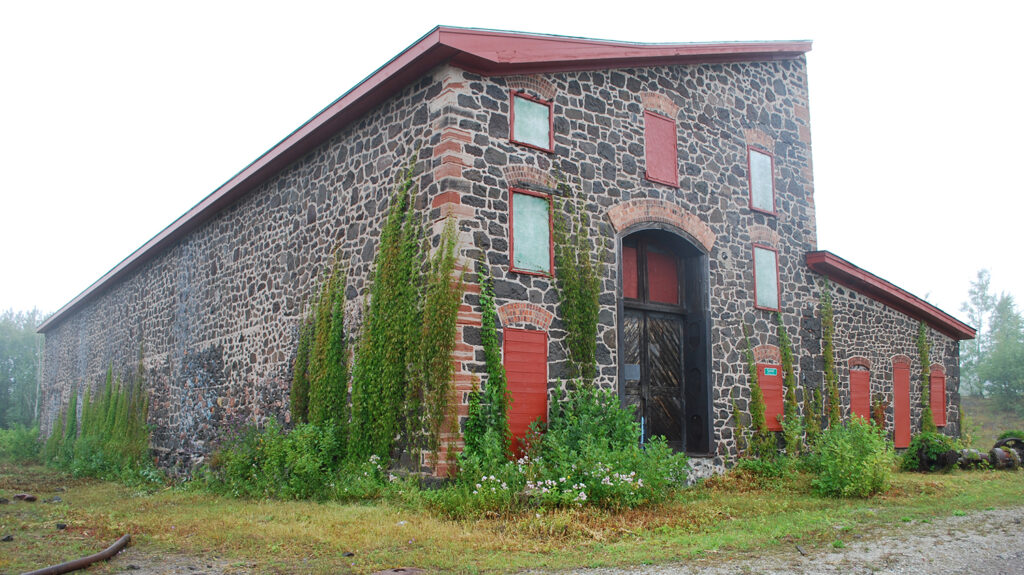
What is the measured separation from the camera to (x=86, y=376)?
25.4 meters

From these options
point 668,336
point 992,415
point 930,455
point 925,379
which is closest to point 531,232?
point 668,336

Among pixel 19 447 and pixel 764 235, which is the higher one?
pixel 764 235

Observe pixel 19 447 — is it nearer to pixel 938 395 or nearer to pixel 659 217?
pixel 659 217

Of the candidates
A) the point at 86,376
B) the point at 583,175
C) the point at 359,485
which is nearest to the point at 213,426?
the point at 359,485

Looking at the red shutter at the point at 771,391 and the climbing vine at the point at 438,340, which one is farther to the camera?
the red shutter at the point at 771,391

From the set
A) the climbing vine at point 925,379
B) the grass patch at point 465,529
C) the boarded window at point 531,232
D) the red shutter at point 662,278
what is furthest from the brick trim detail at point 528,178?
the climbing vine at point 925,379

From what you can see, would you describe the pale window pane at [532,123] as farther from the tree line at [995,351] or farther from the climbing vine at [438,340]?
the tree line at [995,351]

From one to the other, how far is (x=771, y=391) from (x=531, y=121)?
7.24 meters

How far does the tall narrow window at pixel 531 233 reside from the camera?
35.9 feet

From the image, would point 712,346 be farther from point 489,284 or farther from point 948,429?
point 948,429

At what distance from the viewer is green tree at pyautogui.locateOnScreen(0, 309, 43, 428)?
43438 millimetres

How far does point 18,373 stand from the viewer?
150 ft

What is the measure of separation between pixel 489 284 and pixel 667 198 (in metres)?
4.31

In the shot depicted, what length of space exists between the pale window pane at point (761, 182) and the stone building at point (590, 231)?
0.05 meters
